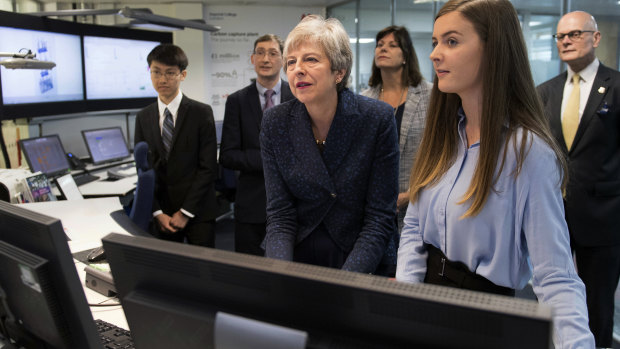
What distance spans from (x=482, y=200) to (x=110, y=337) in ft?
3.44

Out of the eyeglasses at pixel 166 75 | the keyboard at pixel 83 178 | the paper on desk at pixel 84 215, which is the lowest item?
the keyboard at pixel 83 178

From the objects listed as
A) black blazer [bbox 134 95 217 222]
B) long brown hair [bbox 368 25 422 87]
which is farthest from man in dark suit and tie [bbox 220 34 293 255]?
long brown hair [bbox 368 25 422 87]

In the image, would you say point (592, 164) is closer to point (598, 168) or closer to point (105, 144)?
point (598, 168)

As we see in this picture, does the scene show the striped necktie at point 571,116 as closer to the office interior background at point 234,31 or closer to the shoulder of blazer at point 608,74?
the shoulder of blazer at point 608,74

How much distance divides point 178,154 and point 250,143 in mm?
444

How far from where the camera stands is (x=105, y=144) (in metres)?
4.88

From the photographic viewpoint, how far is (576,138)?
8.75ft

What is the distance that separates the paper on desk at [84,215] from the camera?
239cm

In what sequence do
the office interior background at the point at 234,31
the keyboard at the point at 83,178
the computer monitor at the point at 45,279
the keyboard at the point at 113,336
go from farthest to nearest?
the office interior background at the point at 234,31
the keyboard at the point at 83,178
the keyboard at the point at 113,336
the computer monitor at the point at 45,279

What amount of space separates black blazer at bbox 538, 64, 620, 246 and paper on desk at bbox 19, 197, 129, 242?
2324 mm

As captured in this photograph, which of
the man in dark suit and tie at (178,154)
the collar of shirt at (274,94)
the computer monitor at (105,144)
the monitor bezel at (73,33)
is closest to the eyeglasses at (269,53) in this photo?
the collar of shirt at (274,94)

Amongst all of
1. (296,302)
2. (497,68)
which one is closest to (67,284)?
(296,302)

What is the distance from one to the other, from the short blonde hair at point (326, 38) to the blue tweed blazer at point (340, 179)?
0.42 ft

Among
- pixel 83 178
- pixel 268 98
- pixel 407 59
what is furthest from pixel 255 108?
pixel 83 178
